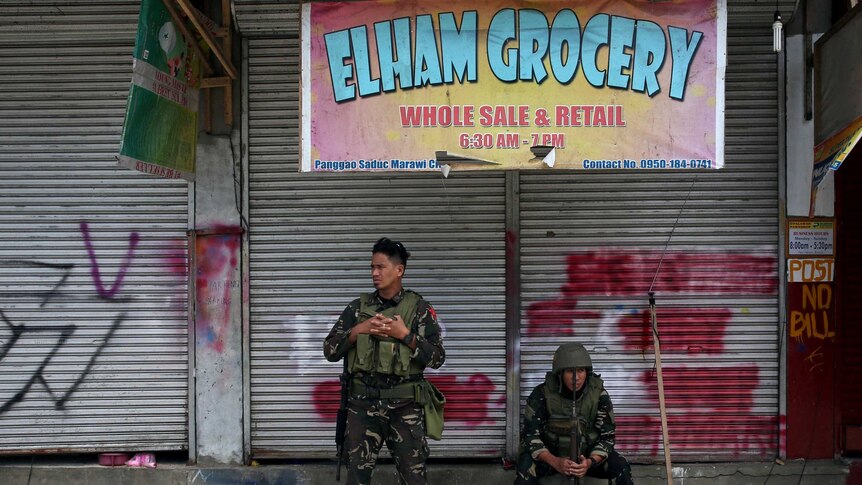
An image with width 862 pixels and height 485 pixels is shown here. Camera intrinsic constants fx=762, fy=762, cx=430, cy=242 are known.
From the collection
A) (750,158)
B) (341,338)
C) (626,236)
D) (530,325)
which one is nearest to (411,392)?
(341,338)

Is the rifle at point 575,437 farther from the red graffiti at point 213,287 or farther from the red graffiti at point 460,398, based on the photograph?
the red graffiti at point 213,287

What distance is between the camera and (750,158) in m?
5.68

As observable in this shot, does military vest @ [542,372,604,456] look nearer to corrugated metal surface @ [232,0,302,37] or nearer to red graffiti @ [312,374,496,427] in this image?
red graffiti @ [312,374,496,427]

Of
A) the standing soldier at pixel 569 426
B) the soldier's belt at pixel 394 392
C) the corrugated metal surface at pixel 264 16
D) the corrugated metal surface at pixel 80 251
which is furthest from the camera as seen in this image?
the corrugated metal surface at pixel 80 251

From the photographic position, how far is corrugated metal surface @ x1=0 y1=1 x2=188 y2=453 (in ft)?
18.5

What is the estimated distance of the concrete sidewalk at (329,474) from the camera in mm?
5605

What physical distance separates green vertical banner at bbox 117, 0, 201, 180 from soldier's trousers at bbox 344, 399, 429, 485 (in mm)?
1975

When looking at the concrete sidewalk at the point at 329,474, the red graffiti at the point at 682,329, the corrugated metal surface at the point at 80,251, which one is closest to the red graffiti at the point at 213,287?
the corrugated metal surface at the point at 80,251

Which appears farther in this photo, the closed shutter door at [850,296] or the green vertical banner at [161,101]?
the closed shutter door at [850,296]

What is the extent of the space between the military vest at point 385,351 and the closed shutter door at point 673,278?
4.43 ft

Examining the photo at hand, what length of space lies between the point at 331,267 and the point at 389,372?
1.41m

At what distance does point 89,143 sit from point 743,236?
16.2 ft

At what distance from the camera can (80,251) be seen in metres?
5.66

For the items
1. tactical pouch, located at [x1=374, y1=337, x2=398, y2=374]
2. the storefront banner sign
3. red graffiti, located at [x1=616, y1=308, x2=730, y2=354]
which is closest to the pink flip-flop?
tactical pouch, located at [x1=374, y1=337, x2=398, y2=374]
